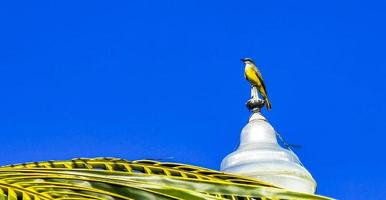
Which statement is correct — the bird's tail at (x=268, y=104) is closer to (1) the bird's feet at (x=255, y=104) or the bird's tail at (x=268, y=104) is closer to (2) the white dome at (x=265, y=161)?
(1) the bird's feet at (x=255, y=104)

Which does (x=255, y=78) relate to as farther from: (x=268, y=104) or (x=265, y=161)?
(x=265, y=161)

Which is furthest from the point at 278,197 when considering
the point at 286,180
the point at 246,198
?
the point at 286,180

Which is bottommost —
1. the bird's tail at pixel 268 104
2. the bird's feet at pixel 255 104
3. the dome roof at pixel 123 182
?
the dome roof at pixel 123 182

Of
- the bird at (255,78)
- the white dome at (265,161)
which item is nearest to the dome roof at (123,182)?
the white dome at (265,161)

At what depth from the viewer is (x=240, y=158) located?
12547 millimetres

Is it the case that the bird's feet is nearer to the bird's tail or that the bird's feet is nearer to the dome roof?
the bird's tail

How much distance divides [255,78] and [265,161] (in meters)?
1.07

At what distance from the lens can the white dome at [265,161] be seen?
1170cm

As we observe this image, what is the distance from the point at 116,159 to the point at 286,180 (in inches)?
205

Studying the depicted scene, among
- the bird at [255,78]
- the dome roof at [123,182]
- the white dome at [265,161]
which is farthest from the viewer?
the bird at [255,78]

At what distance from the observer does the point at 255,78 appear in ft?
41.5

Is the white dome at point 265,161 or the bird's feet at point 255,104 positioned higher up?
the bird's feet at point 255,104

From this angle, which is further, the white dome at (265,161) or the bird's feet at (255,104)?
the bird's feet at (255,104)

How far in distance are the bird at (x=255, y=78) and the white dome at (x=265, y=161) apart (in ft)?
1.49
